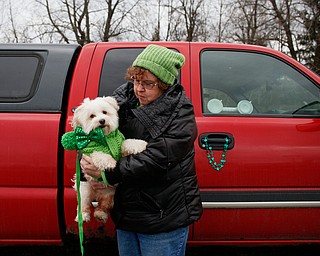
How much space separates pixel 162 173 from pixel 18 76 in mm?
1808

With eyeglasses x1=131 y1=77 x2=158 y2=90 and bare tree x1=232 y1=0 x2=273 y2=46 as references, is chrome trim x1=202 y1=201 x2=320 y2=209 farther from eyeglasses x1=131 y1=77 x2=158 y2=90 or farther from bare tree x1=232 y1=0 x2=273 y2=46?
bare tree x1=232 y1=0 x2=273 y2=46

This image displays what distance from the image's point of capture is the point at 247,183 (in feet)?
8.79

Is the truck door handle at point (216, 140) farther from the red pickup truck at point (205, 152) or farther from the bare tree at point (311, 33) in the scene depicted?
the bare tree at point (311, 33)

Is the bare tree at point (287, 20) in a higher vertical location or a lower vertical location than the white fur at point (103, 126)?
higher

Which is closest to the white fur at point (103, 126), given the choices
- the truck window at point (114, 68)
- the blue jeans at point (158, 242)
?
the blue jeans at point (158, 242)

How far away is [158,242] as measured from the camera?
5.99 feet

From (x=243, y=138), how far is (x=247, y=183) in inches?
14.2

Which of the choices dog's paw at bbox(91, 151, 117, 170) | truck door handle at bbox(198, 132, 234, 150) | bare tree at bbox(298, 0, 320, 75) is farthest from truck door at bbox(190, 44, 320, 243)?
bare tree at bbox(298, 0, 320, 75)

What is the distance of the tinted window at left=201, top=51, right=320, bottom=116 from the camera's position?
2.89 m

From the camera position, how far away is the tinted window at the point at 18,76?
2.80m

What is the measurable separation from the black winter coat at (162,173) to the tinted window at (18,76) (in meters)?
1.40

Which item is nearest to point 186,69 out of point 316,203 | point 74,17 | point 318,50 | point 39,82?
point 39,82

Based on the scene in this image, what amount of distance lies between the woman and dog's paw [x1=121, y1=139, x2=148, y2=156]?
0.04 metres

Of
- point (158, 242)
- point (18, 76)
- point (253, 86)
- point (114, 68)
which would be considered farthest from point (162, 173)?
point (18, 76)
